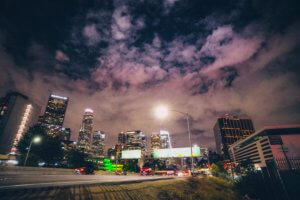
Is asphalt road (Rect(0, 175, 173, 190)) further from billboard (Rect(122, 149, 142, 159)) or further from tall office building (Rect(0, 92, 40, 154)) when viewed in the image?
tall office building (Rect(0, 92, 40, 154))

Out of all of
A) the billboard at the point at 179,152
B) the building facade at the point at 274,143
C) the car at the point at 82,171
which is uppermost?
the building facade at the point at 274,143

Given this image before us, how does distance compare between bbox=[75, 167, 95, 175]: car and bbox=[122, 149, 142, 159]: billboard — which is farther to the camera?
bbox=[122, 149, 142, 159]: billboard

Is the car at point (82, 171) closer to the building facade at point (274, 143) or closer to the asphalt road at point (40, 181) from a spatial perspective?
the asphalt road at point (40, 181)

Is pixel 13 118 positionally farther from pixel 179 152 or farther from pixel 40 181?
pixel 40 181

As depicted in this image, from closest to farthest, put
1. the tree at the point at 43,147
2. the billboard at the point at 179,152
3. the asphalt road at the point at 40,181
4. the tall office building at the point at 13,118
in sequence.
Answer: the asphalt road at the point at 40,181 < the tree at the point at 43,147 < the billboard at the point at 179,152 < the tall office building at the point at 13,118

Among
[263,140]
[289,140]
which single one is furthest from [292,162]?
[289,140]

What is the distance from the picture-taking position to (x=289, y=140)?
125 m

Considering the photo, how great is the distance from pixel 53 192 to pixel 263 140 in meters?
153

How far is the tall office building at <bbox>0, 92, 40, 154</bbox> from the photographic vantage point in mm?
121312

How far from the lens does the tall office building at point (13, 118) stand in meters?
121

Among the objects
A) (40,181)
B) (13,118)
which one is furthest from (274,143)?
(13,118)

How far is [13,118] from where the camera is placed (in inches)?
4998

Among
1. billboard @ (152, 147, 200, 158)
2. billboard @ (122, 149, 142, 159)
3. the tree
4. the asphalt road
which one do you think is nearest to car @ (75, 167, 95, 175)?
the asphalt road

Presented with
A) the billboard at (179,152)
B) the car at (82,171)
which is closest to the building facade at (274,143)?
the billboard at (179,152)
